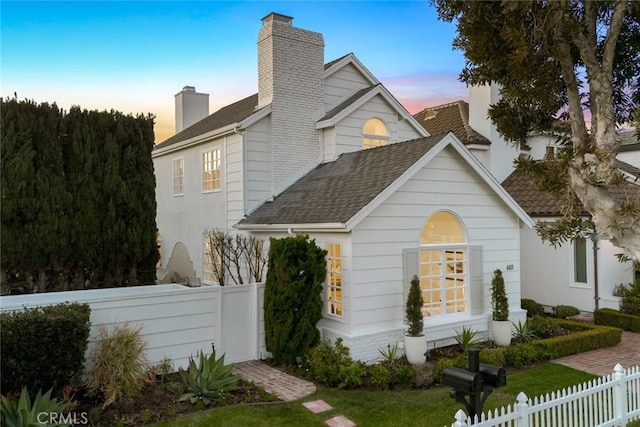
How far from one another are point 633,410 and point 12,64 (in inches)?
514

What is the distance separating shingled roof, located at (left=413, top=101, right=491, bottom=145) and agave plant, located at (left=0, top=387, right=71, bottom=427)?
58.7 ft

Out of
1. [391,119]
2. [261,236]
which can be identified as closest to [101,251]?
[261,236]

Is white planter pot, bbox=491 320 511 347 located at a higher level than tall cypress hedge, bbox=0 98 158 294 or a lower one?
lower

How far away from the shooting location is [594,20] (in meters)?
7.48

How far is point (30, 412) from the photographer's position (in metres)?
6.62

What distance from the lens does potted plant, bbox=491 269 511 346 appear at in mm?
12078

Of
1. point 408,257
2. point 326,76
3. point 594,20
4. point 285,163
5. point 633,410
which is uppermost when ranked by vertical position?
point 326,76

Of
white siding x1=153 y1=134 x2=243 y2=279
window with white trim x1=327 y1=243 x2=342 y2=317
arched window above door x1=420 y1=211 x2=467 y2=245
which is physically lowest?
window with white trim x1=327 y1=243 x2=342 y2=317

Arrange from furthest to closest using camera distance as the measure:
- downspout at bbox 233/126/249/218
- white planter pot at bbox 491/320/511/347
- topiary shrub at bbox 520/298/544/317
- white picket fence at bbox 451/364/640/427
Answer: topiary shrub at bbox 520/298/544/317 < downspout at bbox 233/126/249/218 < white planter pot at bbox 491/320/511/347 < white picket fence at bbox 451/364/640/427

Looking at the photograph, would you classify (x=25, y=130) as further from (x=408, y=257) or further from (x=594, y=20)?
(x=594, y=20)

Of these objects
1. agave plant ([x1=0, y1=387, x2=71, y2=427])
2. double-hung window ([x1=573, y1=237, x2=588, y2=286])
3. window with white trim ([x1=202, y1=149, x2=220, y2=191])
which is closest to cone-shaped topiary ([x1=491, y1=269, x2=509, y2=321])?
double-hung window ([x1=573, y1=237, x2=588, y2=286])

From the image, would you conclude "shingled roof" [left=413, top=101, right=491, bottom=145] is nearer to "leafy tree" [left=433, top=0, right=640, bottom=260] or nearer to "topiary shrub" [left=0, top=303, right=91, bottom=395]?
"leafy tree" [left=433, top=0, right=640, bottom=260]

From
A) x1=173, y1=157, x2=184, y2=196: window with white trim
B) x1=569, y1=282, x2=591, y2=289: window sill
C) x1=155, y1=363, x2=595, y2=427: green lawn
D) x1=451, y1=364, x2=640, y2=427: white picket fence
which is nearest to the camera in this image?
x1=451, y1=364, x2=640, y2=427: white picket fence

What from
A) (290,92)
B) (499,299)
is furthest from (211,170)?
(499,299)
